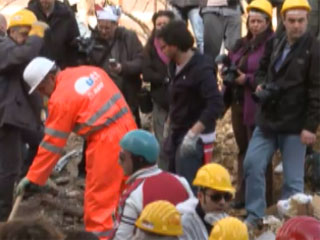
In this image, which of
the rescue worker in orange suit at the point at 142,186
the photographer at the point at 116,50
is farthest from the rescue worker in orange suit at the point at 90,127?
the photographer at the point at 116,50

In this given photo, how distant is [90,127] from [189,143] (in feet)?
2.80

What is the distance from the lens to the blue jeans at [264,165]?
9.20m

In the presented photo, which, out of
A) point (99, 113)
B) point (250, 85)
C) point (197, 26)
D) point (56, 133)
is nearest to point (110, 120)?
point (99, 113)

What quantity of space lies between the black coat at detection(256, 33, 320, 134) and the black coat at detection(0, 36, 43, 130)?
A: 2122mm

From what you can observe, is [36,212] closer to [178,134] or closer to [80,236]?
[178,134]

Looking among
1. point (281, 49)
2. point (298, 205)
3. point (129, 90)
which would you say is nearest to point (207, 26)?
point (129, 90)

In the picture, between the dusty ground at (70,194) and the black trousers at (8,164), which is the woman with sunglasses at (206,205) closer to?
the dusty ground at (70,194)

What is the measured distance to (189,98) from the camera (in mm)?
9133

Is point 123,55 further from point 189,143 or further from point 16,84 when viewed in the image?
point 189,143

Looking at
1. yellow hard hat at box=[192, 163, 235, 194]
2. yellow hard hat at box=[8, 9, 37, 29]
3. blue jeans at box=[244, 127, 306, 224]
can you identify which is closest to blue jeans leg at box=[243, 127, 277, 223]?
blue jeans at box=[244, 127, 306, 224]

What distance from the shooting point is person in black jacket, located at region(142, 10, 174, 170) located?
410 inches

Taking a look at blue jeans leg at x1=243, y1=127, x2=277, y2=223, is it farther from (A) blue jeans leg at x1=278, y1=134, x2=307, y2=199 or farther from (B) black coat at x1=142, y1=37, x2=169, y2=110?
(B) black coat at x1=142, y1=37, x2=169, y2=110

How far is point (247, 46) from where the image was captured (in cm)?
1008

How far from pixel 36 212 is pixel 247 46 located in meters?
2.50
